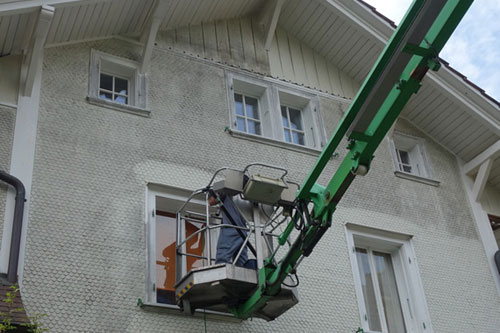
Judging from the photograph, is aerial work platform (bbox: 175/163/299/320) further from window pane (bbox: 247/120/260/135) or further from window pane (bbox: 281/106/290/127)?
window pane (bbox: 281/106/290/127)

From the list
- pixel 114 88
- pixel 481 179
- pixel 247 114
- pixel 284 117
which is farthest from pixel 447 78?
pixel 114 88

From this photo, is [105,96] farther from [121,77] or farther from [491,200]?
[491,200]

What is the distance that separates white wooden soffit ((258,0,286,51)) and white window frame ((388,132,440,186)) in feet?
9.13

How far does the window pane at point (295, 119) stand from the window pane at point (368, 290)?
2429 millimetres

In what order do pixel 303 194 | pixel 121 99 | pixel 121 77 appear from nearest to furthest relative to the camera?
pixel 303 194 → pixel 121 99 → pixel 121 77

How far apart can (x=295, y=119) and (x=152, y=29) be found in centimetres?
318

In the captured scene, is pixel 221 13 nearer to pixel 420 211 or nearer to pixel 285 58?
pixel 285 58

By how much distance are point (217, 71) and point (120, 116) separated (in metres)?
2.19

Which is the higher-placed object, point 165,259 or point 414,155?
point 414,155

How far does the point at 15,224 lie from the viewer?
8.79 metres

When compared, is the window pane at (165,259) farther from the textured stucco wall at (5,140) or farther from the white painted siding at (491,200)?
the white painted siding at (491,200)

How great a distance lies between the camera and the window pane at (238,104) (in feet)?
40.2

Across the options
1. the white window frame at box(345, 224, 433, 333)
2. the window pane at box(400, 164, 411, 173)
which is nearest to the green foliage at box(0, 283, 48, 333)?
the white window frame at box(345, 224, 433, 333)

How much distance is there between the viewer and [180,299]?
8.92 metres
